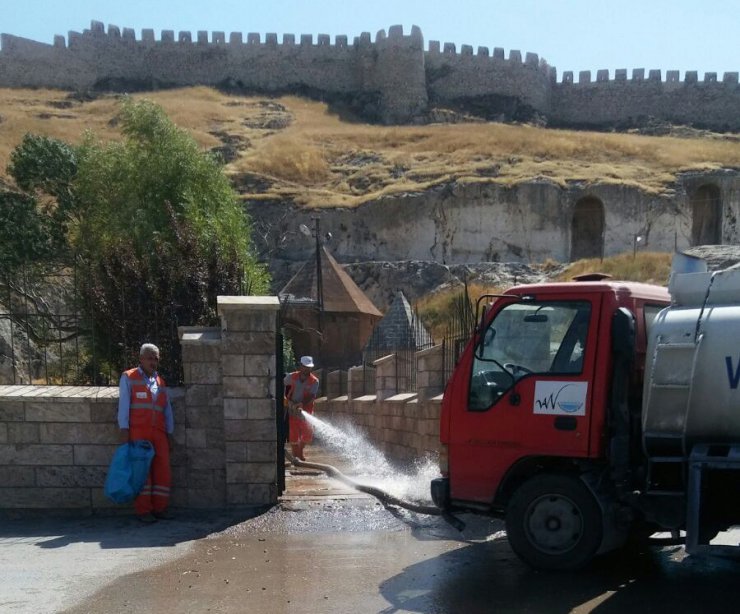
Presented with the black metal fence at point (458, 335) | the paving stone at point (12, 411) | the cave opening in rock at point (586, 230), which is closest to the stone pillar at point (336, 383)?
the black metal fence at point (458, 335)

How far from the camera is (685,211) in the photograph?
146ft

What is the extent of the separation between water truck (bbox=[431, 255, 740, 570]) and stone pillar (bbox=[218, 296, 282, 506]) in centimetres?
215

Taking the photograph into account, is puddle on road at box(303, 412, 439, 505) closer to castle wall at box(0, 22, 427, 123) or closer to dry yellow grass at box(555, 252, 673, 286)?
dry yellow grass at box(555, 252, 673, 286)

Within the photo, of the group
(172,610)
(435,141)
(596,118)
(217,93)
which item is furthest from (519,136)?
(172,610)

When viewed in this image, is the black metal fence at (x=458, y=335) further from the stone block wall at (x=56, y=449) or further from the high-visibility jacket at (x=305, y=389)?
the stone block wall at (x=56, y=449)

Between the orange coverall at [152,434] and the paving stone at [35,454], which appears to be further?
the paving stone at [35,454]

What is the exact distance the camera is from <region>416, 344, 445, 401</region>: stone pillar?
33.1ft

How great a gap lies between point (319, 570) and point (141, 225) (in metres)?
14.9

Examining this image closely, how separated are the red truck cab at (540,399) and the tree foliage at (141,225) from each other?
5.11m

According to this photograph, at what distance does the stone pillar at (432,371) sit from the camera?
10.1m

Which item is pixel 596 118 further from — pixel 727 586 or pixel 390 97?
pixel 727 586

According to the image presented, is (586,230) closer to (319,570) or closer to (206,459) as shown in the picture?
(206,459)

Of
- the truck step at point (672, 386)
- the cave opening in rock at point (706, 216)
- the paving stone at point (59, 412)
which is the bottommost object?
the paving stone at point (59, 412)

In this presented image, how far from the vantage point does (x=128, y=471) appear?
294 inches
